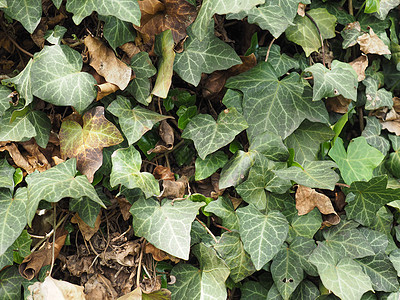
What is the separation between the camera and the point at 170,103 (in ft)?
3.65

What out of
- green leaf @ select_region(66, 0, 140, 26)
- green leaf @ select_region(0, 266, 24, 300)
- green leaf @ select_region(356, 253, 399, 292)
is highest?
green leaf @ select_region(66, 0, 140, 26)

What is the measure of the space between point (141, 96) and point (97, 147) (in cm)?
18

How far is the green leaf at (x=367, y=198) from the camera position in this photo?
1.06m

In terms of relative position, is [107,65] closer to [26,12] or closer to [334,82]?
[26,12]

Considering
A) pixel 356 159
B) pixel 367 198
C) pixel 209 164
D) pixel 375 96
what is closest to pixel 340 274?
pixel 367 198

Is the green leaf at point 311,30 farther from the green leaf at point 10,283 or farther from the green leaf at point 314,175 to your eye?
the green leaf at point 10,283

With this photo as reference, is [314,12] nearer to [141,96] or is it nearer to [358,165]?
[358,165]

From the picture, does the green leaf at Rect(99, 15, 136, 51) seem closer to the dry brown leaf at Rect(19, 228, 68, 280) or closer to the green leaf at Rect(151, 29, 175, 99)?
the green leaf at Rect(151, 29, 175, 99)

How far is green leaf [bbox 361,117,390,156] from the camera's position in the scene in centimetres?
125

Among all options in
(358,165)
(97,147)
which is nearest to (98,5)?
(97,147)

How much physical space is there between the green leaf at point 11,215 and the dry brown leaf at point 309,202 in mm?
700

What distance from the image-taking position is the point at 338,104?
3.84ft

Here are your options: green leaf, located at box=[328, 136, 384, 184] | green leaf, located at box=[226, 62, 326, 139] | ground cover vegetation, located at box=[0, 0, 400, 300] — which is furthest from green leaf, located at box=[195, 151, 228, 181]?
green leaf, located at box=[328, 136, 384, 184]

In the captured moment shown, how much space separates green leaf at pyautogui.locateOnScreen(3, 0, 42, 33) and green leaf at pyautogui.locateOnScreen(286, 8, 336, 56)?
696mm
